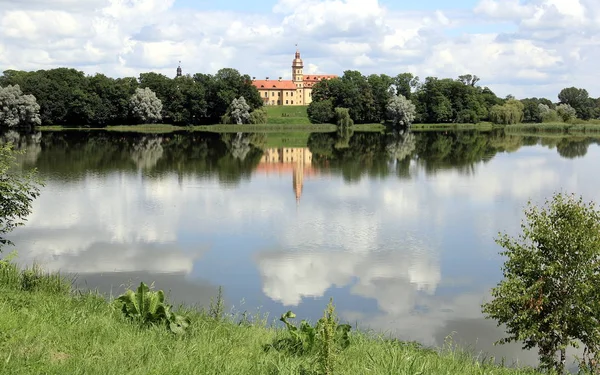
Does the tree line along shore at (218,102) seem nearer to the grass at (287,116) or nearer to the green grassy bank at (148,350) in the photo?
Answer: the grass at (287,116)

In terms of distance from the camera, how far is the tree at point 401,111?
98188 millimetres

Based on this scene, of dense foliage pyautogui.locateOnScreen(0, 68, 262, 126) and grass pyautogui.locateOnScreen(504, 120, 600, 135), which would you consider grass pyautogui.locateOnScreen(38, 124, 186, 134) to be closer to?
dense foliage pyautogui.locateOnScreen(0, 68, 262, 126)

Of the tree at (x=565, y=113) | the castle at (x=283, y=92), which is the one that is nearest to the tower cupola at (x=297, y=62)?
the castle at (x=283, y=92)

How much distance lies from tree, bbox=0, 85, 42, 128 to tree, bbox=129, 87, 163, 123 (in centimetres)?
1263

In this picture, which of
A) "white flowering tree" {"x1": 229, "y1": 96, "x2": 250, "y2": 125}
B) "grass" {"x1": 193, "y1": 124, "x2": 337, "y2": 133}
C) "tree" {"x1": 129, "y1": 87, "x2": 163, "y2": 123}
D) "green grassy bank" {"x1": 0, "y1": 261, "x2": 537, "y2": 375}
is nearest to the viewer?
"green grassy bank" {"x1": 0, "y1": 261, "x2": 537, "y2": 375}

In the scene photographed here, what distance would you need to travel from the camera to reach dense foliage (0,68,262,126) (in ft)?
289

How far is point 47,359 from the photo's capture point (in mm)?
6664

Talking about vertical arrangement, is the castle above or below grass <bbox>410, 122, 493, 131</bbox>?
above

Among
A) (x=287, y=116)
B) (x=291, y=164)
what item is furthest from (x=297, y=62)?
(x=291, y=164)

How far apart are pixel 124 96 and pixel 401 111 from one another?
41.9 m

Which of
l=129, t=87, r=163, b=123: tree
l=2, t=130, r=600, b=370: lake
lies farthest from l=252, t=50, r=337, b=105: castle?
l=2, t=130, r=600, b=370: lake

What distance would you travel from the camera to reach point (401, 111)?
98.1 meters

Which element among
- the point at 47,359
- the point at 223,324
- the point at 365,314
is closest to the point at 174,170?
the point at 365,314

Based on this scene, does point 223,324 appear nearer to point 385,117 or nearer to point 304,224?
point 304,224
